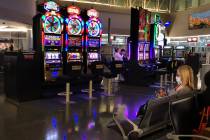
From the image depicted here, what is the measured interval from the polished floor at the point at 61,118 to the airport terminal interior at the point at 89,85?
0.05ft

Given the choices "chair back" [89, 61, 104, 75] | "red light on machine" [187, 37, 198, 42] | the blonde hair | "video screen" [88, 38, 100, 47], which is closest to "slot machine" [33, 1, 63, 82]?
"chair back" [89, 61, 104, 75]

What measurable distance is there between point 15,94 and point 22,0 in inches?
226

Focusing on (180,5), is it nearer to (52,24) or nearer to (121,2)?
(121,2)

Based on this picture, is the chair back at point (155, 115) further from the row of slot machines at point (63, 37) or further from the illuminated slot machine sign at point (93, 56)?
the illuminated slot machine sign at point (93, 56)

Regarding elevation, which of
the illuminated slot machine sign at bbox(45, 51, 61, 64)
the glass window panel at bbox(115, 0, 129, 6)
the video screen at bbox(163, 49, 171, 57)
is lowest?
the illuminated slot machine sign at bbox(45, 51, 61, 64)

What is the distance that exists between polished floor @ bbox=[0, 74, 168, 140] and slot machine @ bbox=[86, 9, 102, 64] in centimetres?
191

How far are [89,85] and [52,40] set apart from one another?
5.76 ft

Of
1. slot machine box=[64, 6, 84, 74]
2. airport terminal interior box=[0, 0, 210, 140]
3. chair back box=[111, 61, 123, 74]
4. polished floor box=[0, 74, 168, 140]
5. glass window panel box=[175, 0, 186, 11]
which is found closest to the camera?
airport terminal interior box=[0, 0, 210, 140]

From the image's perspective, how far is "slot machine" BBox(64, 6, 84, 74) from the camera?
7996 mm

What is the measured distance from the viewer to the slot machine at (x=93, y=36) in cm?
859

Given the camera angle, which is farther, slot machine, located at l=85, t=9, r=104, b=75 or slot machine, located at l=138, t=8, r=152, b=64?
Answer: slot machine, located at l=138, t=8, r=152, b=64

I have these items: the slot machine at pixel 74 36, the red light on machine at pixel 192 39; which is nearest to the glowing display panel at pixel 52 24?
the slot machine at pixel 74 36

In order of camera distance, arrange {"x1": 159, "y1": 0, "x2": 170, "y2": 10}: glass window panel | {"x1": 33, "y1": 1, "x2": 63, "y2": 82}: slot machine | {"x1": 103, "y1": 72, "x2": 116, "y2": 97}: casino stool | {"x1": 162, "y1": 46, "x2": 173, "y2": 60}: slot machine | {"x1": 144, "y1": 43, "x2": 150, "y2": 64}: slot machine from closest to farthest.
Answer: {"x1": 33, "y1": 1, "x2": 63, "y2": 82}: slot machine → {"x1": 103, "y1": 72, "x2": 116, "y2": 97}: casino stool → {"x1": 144, "y1": 43, "x2": 150, "y2": 64}: slot machine → {"x1": 162, "y1": 46, "x2": 173, "y2": 60}: slot machine → {"x1": 159, "y1": 0, "x2": 170, "y2": 10}: glass window panel

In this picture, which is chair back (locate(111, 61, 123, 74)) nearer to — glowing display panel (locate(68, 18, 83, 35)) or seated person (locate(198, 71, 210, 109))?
glowing display panel (locate(68, 18, 83, 35))
